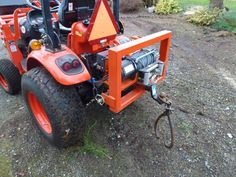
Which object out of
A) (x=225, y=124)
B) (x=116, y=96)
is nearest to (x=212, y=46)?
(x=225, y=124)

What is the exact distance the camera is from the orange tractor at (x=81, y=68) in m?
2.01

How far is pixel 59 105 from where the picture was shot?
80.7 inches

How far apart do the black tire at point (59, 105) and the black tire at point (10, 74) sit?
3.60 feet

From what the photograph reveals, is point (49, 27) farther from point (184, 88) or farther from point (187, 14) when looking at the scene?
point (187, 14)

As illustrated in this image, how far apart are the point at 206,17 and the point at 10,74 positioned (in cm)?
534

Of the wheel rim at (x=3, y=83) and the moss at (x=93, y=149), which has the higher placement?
the wheel rim at (x=3, y=83)

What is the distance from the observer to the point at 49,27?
215 cm

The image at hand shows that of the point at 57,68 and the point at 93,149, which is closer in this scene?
the point at 57,68

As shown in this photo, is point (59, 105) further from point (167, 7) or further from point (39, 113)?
point (167, 7)

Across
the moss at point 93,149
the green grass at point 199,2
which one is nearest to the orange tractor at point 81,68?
the moss at point 93,149

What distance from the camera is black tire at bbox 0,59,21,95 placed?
3.19 m

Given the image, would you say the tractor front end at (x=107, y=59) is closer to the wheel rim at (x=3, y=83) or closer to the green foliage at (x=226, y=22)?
the wheel rim at (x=3, y=83)

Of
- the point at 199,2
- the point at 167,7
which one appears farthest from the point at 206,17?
the point at 199,2

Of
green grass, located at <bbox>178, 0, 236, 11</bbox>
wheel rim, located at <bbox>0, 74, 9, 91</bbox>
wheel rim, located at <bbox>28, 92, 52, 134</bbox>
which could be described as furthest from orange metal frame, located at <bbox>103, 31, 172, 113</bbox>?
green grass, located at <bbox>178, 0, 236, 11</bbox>
